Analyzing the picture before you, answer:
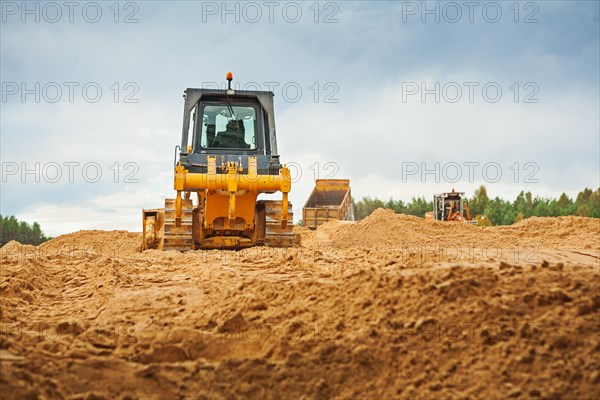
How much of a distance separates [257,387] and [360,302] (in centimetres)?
113

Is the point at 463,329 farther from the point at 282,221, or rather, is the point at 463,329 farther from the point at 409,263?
the point at 282,221

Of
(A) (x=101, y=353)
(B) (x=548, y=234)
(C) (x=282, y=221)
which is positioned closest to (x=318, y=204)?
(B) (x=548, y=234)

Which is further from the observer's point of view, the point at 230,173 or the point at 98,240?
the point at 98,240

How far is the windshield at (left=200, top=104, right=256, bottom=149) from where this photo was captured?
36.8 feet

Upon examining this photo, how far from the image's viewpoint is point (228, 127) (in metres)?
11.4

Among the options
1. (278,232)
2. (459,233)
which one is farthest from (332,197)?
(278,232)

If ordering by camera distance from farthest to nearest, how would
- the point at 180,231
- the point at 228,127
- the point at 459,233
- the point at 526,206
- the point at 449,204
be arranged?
the point at 526,206 < the point at 449,204 < the point at 459,233 < the point at 228,127 < the point at 180,231

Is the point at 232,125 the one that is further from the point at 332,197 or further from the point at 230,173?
the point at 332,197

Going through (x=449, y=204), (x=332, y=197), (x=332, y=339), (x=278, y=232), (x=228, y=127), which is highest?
(x=228, y=127)

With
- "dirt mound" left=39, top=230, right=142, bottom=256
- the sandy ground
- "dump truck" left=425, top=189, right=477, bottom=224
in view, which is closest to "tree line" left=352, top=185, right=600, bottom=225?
"dump truck" left=425, top=189, right=477, bottom=224

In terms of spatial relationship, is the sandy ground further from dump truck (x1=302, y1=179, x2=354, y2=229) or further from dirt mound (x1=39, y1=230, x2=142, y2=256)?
dump truck (x1=302, y1=179, x2=354, y2=229)

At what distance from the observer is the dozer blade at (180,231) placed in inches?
424

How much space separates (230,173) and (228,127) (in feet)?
5.09

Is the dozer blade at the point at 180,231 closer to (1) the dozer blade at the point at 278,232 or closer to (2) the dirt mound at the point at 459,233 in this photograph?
(1) the dozer blade at the point at 278,232
